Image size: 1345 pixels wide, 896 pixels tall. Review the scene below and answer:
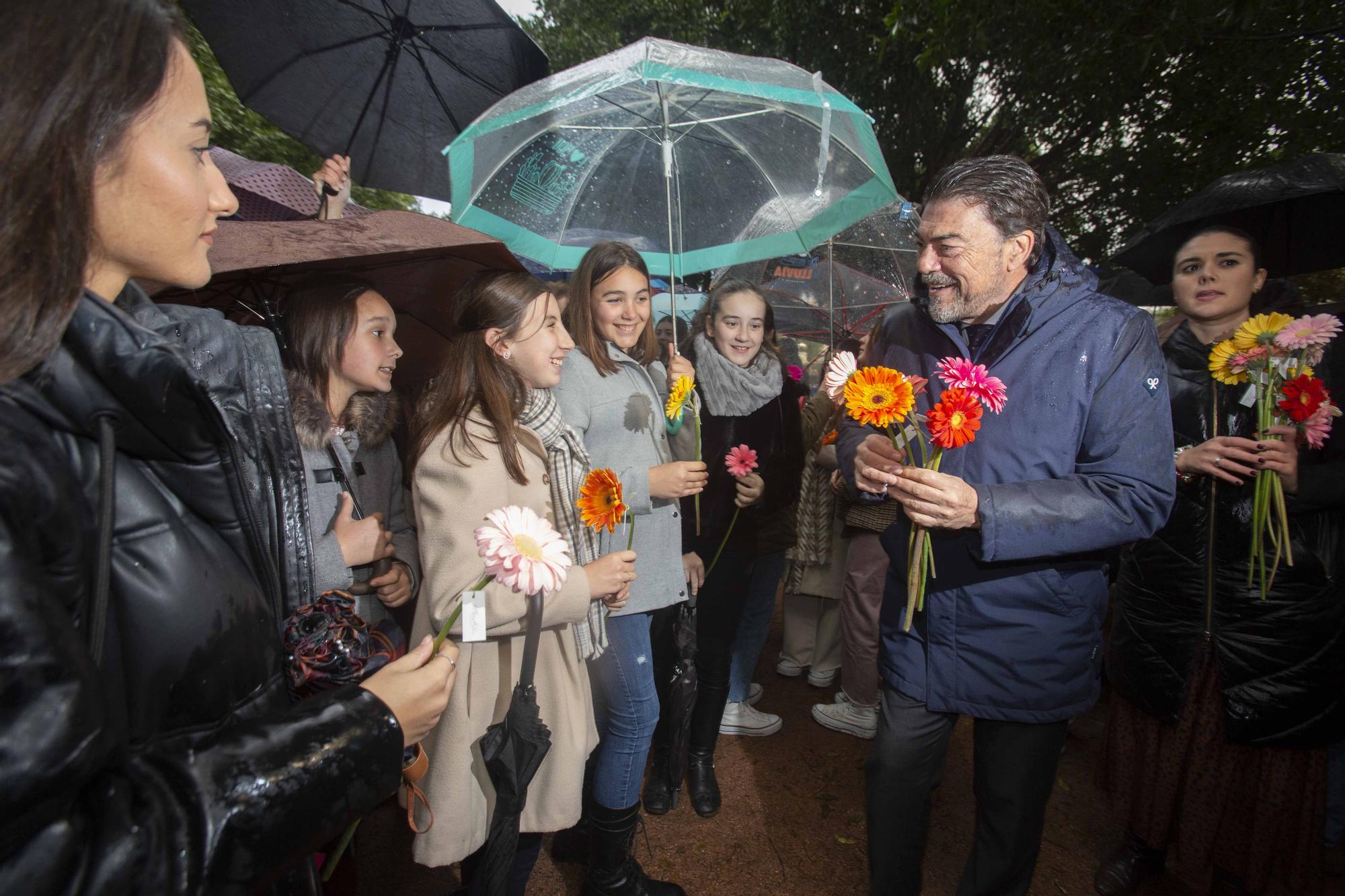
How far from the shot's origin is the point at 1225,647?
2.49 meters

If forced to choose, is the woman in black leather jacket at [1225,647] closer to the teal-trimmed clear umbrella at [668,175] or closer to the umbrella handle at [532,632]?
the teal-trimmed clear umbrella at [668,175]

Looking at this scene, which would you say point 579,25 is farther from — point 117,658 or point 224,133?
point 117,658

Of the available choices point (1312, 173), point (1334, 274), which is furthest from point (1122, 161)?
point (1312, 173)

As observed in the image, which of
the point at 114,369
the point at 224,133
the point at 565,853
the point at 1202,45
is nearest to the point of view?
the point at 114,369

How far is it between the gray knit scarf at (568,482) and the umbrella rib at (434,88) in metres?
2.07

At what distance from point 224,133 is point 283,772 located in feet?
25.3

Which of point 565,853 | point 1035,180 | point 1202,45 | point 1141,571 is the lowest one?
point 565,853

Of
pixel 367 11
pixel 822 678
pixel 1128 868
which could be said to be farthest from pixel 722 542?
pixel 367 11

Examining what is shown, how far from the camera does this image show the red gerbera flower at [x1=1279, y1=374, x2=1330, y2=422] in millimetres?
2318

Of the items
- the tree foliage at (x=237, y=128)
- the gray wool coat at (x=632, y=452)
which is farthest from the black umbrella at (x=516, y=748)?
the tree foliage at (x=237, y=128)

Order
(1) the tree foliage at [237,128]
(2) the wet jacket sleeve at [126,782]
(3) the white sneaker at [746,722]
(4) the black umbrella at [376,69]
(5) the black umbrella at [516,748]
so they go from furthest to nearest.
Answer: (1) the tree foliage at [237,128]
(3) the white sneaker at [746,722]
(4) the black umbrella at [376,69]
(5) the black umbrella at [516,748]
(2) the wet jacket sleeve at [126,782]

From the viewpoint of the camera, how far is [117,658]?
0.82 m

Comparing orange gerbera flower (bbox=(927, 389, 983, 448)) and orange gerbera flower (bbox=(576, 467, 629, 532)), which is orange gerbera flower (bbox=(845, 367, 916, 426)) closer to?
orange gerbera flower (bbox=(927, 389, 983, 448))

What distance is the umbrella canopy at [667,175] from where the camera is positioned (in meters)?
3.07
